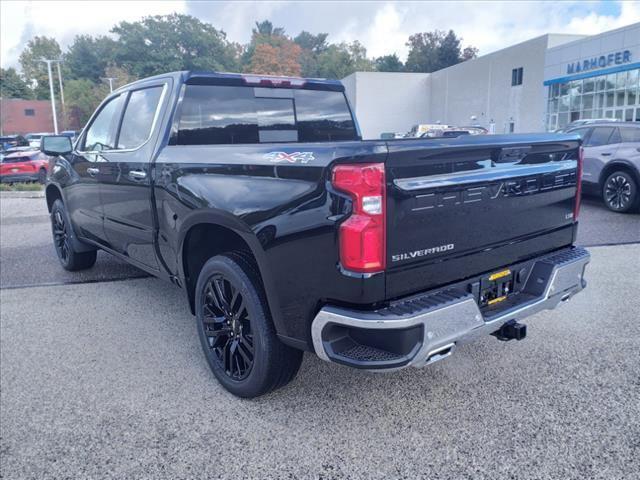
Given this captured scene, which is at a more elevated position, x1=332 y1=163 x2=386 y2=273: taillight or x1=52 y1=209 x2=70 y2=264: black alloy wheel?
x1=332 y1=163 x2=386 y2=273: taillight

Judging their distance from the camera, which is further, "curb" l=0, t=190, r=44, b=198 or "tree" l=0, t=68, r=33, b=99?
"tree" l=0, t=68, r=33, b=99

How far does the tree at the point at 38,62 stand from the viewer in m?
91.9

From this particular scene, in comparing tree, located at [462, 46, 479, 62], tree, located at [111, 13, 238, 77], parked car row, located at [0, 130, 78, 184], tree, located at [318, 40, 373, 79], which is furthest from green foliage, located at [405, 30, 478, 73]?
parked car row, located at [0, 130, 78, 184]

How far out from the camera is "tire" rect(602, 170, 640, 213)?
938 centimetres

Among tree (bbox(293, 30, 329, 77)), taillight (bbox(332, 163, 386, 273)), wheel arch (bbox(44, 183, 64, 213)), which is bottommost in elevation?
wheel arch (bbox(44, 183, 64, 213))

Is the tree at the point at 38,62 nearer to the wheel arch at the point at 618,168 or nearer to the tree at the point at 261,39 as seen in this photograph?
the tree at the point at 261,39

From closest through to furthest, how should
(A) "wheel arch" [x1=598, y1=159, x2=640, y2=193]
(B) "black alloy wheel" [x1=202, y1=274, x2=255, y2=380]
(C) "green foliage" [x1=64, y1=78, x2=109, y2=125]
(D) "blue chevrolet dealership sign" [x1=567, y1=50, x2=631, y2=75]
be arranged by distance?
(B) "black alloy wheel" [x1=202, y1=274, x2=255, y2=380] < (A) "wheel arch" [x1=598, y1=159, x2=640, y2=193] < (D) "blue chevrolet dealership sign" [x1=567, y1=50, x2=631, y2=75] < (C) "green foliage" [x1=64, y1=78, x2=109, y2=125]

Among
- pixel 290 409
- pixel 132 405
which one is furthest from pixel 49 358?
pixel 290 409

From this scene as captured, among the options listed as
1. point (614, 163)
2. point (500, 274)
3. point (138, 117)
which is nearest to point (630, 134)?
point (614, 163)

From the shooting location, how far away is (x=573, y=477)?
2.47 m

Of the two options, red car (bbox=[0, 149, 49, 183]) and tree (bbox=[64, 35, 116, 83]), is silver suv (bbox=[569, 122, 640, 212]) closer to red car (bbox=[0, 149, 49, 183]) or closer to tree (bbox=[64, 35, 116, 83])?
red car (bbox=[0, 149, 49, 183])

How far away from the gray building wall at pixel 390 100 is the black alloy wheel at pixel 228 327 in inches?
2110

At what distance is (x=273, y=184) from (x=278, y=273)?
0.45 meters

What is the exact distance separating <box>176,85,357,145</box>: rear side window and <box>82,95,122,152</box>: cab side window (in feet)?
3.59
